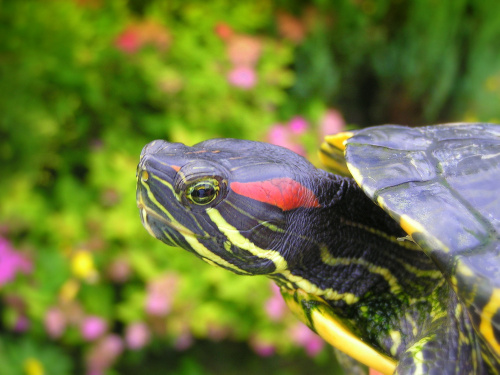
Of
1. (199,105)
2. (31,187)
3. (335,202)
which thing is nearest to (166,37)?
(199,105)

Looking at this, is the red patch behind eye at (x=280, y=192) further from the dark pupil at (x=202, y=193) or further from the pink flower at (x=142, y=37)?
the pink flower at (x=142, y=37)

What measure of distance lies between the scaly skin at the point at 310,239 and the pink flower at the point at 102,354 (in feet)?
3.55

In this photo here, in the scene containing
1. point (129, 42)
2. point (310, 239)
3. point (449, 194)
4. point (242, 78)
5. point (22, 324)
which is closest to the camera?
point (449, 194)

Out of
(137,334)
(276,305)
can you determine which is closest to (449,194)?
(276,305)

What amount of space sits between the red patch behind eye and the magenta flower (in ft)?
4.02

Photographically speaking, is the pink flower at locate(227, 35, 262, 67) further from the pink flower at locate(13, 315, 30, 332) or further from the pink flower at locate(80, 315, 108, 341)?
the pink flower at locate(13, 315, 30, 332)

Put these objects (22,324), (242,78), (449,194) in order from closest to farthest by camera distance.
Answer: (449,194)
(22,324)
(242,78)

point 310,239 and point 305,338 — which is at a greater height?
point 305,338

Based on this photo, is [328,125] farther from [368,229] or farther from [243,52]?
[368,229]

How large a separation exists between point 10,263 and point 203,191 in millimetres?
1211

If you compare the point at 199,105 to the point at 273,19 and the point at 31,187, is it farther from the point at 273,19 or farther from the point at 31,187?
the point at 273,19

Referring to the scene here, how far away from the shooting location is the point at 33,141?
5.56 ft

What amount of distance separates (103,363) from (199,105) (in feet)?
3.39

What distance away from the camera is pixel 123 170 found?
1609 mm
